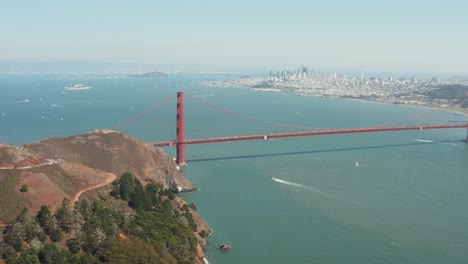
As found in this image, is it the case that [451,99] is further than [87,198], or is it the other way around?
[451,99]

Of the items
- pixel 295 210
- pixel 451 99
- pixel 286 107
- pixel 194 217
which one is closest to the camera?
pixel 194 217

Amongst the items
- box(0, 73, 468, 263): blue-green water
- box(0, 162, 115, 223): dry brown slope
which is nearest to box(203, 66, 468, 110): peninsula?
box(0, 73, 468, 263): blue-green water

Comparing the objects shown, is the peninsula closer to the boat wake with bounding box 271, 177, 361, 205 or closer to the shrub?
the boat wake with bounding box 271, 177, 361, 205

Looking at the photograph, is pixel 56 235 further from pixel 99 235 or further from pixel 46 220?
pixel 99 235

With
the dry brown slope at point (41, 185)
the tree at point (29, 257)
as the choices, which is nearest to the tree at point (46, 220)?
the dry brown slope at point (41, 185)

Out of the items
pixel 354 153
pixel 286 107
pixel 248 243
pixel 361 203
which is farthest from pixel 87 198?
pixel 286 107

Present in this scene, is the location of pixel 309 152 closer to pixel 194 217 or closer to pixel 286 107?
pixel 194 217
